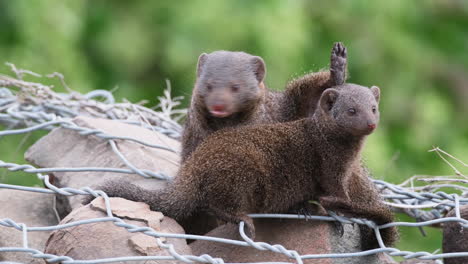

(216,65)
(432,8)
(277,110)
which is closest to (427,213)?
(277,110)

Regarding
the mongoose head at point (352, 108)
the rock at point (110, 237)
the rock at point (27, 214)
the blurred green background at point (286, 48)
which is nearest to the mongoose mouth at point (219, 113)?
the mongoose head at point (352, 108)

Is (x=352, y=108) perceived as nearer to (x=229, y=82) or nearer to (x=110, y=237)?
(x=229, y=82)

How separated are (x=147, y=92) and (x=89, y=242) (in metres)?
4.02

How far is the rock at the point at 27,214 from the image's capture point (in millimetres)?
3002

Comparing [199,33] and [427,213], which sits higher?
[199,33]

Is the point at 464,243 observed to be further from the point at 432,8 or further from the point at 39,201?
the point at 432,8

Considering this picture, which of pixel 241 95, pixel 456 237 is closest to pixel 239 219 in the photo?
pixel 241 95

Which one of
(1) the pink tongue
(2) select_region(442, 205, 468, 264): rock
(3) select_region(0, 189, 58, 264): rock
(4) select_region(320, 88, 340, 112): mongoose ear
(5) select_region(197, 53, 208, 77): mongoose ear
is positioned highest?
(5) select_region(197, 53, 208, 77): mongoose ear

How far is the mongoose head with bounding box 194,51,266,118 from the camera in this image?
3.09 meters

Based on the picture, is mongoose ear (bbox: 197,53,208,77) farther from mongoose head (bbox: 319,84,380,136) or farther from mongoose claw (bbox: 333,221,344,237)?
mongoose claw (bbox: 333,221,344,237)

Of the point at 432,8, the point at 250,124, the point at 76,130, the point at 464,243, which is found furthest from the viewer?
the point at 432,8

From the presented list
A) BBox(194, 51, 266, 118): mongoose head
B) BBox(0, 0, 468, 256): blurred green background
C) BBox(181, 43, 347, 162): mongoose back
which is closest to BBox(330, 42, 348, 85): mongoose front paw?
BBox(181, 43, 347, 162): mongoose back

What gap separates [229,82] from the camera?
3.18 m

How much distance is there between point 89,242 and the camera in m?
2.55
